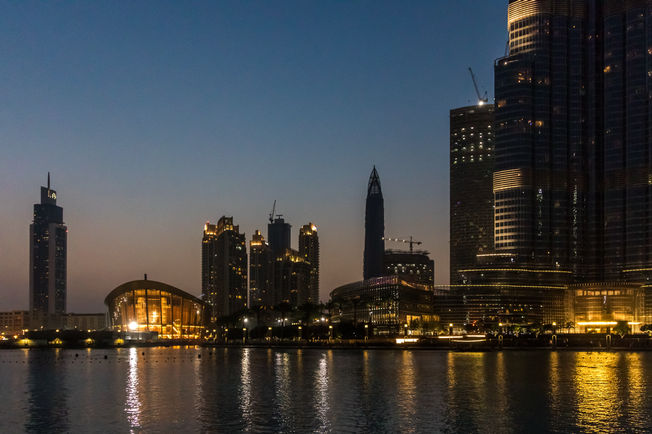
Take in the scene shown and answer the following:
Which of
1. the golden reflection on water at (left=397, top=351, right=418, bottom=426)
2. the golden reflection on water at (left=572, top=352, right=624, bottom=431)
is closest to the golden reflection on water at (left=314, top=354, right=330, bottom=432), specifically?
the golden reflection on water at (left=397, top=351, right=418, bottom=426)

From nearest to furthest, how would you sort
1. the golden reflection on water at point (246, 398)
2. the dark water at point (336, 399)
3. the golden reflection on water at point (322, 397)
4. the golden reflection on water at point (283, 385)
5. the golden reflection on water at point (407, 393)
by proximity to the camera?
the dark water at point (336, 399) < the golden reflection on water at point (322, 397) < the golden reflection on water at point (246, 398) < the golden reflection on water at point (407, 393) < the golden reflection on water at point (283, 385)

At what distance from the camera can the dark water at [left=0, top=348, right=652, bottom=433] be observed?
73125 millimetres

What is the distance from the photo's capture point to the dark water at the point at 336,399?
2879 inches

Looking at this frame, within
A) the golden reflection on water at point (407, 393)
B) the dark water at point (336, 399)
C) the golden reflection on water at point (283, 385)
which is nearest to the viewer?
the dark water at point (336, 399)

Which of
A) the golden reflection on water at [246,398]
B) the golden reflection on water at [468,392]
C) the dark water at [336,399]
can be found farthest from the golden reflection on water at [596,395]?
the golden reflection on water at [246,398]

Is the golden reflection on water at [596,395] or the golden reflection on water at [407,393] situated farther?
the golden reflection on water at [407,393]

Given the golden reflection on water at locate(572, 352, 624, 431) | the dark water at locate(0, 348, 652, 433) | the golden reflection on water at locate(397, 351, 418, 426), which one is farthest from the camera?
the golden reflection on water at locate(397, 351, 418, 426)

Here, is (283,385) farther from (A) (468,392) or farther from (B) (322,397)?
(A) (468,392)

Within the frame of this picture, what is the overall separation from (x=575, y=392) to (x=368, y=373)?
41.5m

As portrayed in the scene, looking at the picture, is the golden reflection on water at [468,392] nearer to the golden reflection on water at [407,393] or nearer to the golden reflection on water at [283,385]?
the golden reflection on water at [407,393]

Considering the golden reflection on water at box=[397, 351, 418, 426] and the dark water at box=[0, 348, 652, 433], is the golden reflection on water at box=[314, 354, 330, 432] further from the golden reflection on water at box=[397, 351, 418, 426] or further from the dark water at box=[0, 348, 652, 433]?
the golden reflection on water at box=[397, 351, 418, 426]

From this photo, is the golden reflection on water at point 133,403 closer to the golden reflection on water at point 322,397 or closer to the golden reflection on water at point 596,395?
the golden reflection on water at point 322,397

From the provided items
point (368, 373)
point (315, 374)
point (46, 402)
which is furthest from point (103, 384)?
point (368, 373)

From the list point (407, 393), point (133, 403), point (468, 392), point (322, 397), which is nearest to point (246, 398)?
point (322, 397)
